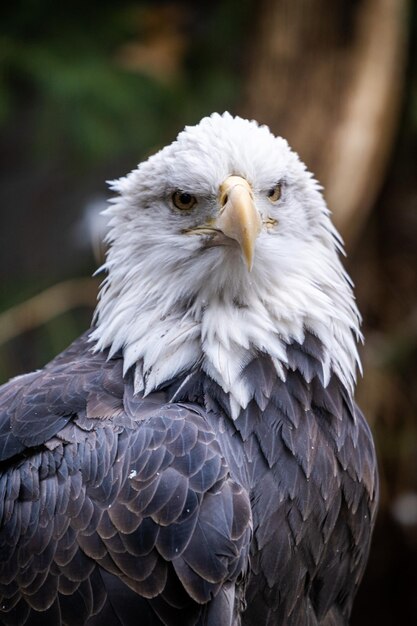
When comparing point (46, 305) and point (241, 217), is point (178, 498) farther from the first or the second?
point (46, 305)

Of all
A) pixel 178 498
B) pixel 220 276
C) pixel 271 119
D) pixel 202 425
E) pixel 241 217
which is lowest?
pixel 178 498

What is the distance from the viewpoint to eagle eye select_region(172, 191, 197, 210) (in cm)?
309

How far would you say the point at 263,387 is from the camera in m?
3.06


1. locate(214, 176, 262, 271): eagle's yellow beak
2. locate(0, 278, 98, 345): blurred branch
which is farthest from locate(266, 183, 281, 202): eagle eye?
locate(0, 278, 98, 345): blurred branch

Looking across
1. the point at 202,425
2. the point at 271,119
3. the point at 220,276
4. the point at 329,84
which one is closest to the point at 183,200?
the point at 220,276

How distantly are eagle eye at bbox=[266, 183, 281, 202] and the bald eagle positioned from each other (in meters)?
0.02

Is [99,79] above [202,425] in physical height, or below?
above

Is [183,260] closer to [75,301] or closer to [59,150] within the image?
[75,301]

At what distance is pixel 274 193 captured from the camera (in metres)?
3.15

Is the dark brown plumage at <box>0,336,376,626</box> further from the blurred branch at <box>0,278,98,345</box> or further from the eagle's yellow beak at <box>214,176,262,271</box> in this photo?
the blurred branch at <box>0,278,98,345</box>

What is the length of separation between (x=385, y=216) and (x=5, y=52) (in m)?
3.18

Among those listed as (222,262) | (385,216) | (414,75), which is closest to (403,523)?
(385,216)

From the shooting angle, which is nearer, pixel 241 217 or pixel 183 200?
pixel 241 217

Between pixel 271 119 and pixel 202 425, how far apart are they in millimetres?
3646
